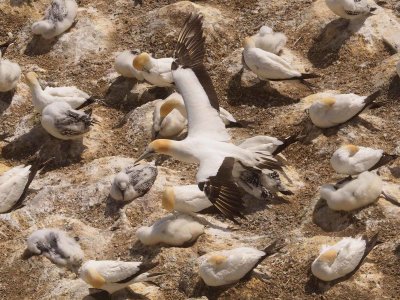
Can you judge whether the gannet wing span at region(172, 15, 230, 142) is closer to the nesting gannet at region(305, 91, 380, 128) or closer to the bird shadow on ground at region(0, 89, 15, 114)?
the nesting gannet at region(305, 91, 380, 128)

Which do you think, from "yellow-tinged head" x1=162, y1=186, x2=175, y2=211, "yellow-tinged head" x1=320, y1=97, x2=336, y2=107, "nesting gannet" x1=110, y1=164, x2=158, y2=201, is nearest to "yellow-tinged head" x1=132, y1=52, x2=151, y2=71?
"nesting gannet" x1=110, y1=164, x2=158, y2=201

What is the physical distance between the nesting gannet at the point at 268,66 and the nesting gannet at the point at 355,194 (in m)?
2.73

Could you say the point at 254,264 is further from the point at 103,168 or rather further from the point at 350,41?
the point at 350,41

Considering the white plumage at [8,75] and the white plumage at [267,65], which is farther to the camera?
the white plumage at [8,75]

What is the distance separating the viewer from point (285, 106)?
45.3ft

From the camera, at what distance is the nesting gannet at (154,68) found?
14.1 metres

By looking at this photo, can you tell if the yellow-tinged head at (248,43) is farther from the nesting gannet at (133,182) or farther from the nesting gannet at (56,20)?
the nesting gannet at (56,20)

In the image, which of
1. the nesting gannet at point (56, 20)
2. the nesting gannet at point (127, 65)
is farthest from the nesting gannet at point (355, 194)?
the nesting gannet at point (56, 20)

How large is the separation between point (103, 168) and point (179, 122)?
116 centimetres

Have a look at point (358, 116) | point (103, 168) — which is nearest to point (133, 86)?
point (103, 168)

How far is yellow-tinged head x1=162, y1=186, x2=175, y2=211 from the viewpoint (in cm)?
1133

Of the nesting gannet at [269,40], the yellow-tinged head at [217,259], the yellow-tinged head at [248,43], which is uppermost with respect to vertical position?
the yellow-tinged head at [217,259]

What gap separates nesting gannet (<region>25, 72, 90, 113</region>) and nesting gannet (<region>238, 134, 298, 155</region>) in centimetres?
258

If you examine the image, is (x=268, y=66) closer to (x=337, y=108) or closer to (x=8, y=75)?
(x=337, y=108)
